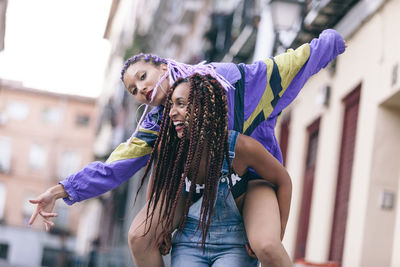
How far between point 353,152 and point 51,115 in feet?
167

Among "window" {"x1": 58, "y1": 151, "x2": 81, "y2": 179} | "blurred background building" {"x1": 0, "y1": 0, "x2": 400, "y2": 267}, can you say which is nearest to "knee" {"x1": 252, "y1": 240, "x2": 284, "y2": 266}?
"blurred background building" {"x1": 0, "y1": 0, "x2": 400, "y2": 267}

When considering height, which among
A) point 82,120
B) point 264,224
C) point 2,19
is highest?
point 82,120

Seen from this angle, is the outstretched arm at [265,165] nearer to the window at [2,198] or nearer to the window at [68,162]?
the window at [2,198]

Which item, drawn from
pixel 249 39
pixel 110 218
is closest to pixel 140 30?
pixel 110 218

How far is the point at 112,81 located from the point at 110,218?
15201 millimetres

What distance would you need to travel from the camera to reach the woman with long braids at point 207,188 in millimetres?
3963

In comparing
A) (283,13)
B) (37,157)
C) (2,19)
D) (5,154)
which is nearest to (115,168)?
(283,13)

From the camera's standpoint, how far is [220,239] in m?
4.16

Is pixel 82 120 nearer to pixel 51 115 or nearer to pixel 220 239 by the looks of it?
pixel 51 115

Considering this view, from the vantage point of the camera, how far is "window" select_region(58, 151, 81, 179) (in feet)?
196

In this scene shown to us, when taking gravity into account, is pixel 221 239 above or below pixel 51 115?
below

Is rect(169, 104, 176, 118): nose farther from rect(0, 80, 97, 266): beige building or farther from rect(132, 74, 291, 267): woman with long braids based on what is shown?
rect(0, 80, 97, 266): beige building

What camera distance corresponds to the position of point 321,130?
12.4 m

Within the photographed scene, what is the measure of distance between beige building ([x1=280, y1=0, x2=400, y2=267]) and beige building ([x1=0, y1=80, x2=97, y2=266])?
45343 millimetres
